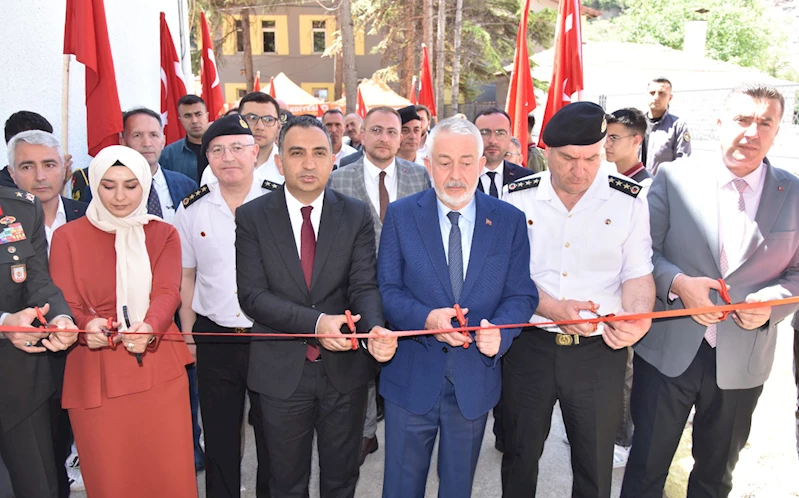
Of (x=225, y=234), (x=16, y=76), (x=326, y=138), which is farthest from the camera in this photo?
(x=16, y=76)

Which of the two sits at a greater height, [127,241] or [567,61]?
[567,61]

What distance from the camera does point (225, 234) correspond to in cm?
313

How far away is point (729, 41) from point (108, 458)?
62.4 m

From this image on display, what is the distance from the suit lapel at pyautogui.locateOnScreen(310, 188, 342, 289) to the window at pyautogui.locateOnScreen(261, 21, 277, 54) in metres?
31.2

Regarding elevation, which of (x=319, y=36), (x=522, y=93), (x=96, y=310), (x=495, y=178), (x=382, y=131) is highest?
(x=319, y=36)

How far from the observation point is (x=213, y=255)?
312 cm

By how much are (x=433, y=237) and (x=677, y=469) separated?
254 centimetres

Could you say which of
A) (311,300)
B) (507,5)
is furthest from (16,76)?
(507,5)

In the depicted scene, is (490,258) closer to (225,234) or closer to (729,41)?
(225,234)

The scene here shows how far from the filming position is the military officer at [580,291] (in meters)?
2.72

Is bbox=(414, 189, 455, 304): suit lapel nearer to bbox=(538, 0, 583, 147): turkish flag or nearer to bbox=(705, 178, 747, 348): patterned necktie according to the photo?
bbox=(705, 178, 747, 348): patterned necktie

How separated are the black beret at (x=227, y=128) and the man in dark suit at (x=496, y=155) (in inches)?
77.7

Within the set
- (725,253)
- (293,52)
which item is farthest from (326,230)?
(293,52)

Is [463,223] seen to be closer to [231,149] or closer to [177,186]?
[231,149]
